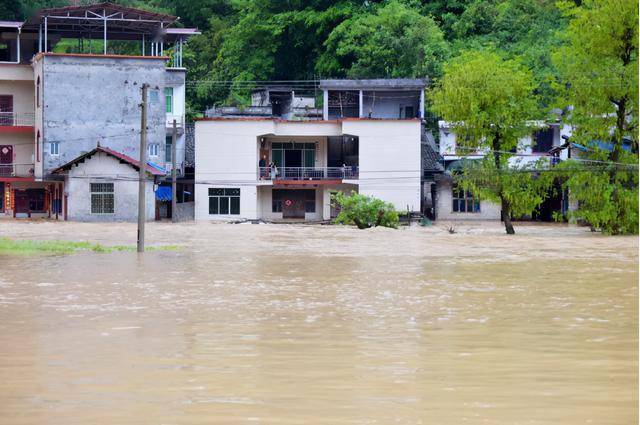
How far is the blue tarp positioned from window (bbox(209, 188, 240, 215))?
10.7 ft

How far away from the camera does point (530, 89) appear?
53.9m

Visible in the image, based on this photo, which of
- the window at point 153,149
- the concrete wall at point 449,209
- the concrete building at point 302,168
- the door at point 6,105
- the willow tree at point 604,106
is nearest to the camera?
the willow tree at point 604,106

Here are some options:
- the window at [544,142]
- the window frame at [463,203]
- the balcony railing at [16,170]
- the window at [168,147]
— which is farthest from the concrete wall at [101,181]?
the window at [544,142]

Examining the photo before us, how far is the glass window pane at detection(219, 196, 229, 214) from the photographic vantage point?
65438 millimetres

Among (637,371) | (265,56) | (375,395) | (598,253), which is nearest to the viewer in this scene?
(375,395)

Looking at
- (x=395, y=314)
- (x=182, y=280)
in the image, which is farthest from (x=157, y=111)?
(x=395, y=314)

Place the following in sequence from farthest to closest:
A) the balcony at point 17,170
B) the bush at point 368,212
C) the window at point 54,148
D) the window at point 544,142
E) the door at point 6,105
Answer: the door at point 6,105, the window at point 544,142, the balcony at point 17,170, the window at point 54,148, the bush at point 368,212

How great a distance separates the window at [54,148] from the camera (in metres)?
63.7

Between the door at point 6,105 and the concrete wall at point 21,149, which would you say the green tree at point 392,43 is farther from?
the door at point 6,105

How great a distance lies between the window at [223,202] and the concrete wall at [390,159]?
7.69 metres

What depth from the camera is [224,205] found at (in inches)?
2581

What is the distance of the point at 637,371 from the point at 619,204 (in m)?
37.9

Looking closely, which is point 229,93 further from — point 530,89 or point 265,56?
point 530,89

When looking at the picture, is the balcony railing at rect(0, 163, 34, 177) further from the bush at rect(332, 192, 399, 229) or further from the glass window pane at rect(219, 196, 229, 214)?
the bush at rect(332, 192, 399, 229)
